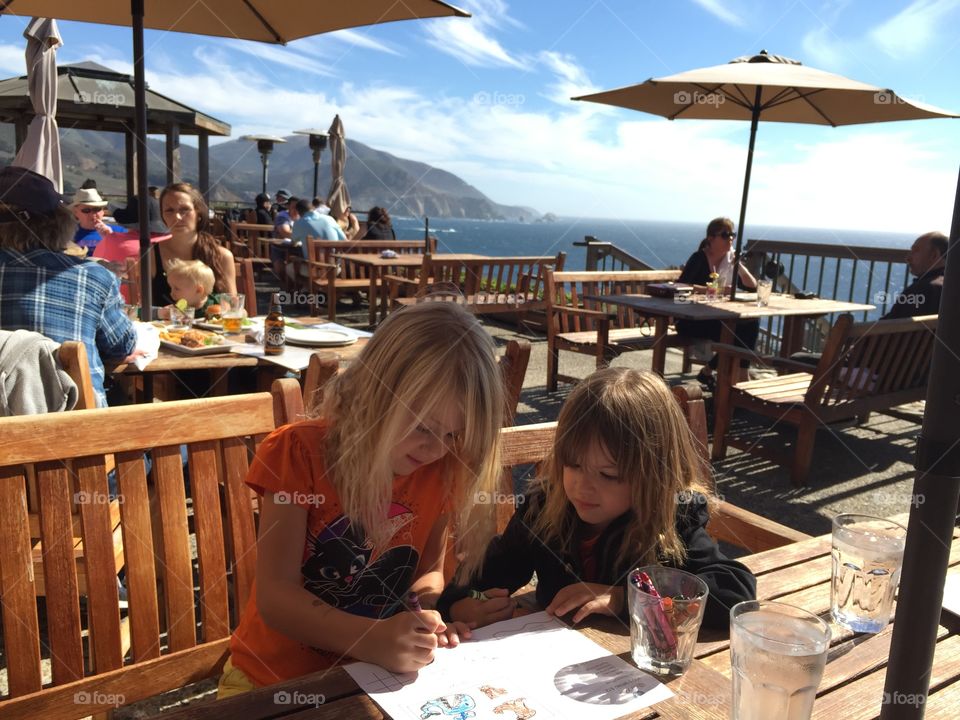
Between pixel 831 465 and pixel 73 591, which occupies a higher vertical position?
pixel 73 591

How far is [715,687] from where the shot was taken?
1.05m

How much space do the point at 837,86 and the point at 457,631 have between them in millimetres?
5500

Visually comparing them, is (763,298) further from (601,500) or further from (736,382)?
(601,500)

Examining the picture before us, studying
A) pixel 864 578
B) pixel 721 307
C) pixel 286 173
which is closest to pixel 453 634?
pixel 864 578

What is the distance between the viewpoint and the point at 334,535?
55.7 inches

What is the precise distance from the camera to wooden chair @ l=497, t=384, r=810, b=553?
1803 millimetres

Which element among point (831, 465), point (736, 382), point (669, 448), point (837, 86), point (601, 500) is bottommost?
point (831, 465)

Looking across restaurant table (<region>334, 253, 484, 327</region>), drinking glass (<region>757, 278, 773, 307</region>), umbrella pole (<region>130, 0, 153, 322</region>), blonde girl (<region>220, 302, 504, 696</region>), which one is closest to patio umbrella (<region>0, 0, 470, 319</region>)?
umbrella pole (<region>130, 0, 153, 322</region>)

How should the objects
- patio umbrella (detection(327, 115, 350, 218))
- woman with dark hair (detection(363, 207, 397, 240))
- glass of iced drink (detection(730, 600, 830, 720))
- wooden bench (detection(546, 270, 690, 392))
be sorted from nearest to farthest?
glass of iced drink (detection(730, 600, 830, 720)), wooden bench (detection(546, 270, 690, 392)), woman with dark hair (detection(363, 207, 397, 240)), patio umbrella (detection(327, 115, 350, 218))

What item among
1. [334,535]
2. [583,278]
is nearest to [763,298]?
[583,278]

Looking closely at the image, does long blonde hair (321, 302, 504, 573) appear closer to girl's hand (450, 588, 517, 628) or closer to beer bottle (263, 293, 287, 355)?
girl's hand (450, 588, 517, 628)

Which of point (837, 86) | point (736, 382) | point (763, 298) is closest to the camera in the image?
point (736, 382)

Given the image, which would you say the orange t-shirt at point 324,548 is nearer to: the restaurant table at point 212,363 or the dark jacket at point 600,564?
the dark jacket at point 600,564

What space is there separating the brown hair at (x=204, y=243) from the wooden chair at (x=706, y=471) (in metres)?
3.33
